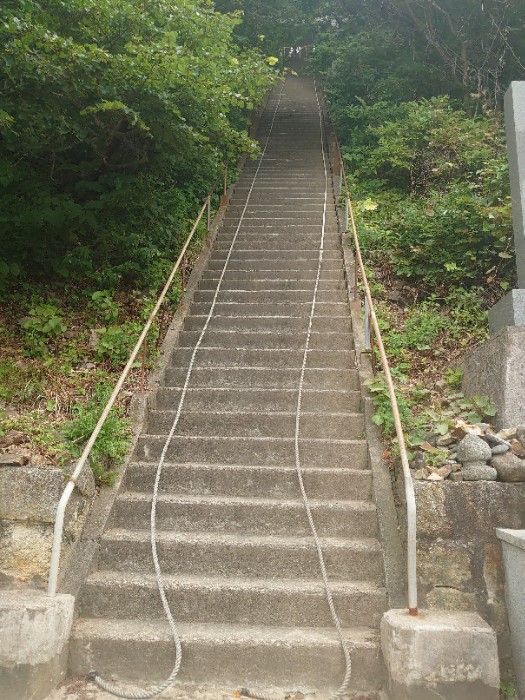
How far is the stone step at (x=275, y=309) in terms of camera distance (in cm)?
716

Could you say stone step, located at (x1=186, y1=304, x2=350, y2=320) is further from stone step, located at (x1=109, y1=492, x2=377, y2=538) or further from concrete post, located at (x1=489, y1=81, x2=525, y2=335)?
stone step, located at (x1=109, y1=492, x2=377, y2=538)

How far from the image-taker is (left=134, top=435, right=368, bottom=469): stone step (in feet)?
15.9

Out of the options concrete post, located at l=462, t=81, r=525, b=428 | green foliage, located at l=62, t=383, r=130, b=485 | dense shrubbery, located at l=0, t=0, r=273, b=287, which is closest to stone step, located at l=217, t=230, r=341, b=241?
dense shrubbery, located at l=0, t=0, r=273, b=287

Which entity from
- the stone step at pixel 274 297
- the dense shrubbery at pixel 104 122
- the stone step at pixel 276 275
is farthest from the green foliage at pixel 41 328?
the stone step at pixel 276 275

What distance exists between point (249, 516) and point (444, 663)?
5.67 feet

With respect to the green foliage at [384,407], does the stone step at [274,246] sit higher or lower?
higher

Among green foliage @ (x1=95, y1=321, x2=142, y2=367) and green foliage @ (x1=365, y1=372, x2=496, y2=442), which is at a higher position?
green foliage @ (x1=95, y1=321, x2=142, y2=367)

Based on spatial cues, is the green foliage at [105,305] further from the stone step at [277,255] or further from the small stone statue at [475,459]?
the small stone statue at [475,459]

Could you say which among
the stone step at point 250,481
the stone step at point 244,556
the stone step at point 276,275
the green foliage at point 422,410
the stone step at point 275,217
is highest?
the stone step at point 275,217

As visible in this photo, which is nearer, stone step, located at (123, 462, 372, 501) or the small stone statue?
the small stone statue

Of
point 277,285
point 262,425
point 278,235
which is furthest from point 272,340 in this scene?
point 278,235

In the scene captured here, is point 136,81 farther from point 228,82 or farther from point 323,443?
point 323,443

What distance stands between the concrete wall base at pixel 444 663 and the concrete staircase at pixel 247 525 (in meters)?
0.34

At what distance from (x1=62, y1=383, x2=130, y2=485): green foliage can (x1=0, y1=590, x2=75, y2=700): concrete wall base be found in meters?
1.31
